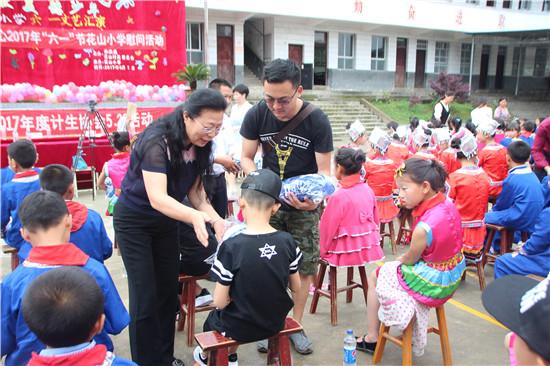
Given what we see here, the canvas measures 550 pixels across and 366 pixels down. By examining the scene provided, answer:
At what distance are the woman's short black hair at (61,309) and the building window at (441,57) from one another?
1005 inches

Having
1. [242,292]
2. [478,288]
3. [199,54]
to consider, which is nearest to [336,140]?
[199,54]

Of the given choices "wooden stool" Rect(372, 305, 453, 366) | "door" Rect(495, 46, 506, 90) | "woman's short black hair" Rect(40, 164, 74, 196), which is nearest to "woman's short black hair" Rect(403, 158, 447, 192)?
"wooden stool" Rect(372, 305, 453, 366)

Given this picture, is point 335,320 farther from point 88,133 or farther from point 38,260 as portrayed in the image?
point 88,133

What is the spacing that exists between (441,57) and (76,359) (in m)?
26.1

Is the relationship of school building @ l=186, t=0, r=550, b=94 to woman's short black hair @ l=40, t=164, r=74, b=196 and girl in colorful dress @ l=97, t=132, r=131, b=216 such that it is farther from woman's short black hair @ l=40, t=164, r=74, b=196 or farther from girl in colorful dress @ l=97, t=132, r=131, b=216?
woman's short black hair @ l=40, t=164, r=74, b=196

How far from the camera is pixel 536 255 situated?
10.6ft

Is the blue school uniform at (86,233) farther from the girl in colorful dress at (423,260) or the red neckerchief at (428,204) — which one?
the red neckerchief at (428,204)

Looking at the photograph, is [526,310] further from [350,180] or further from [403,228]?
[403,228]

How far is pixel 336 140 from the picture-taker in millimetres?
15734

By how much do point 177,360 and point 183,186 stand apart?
119cm

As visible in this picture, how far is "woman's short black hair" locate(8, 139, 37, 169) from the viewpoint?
13.1 feet

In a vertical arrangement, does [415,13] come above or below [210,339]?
above

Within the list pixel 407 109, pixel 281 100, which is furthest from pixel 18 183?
pixel 407 109

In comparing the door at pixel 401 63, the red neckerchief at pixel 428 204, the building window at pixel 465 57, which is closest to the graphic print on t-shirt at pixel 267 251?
the red neckerchief at pixel 428 204
